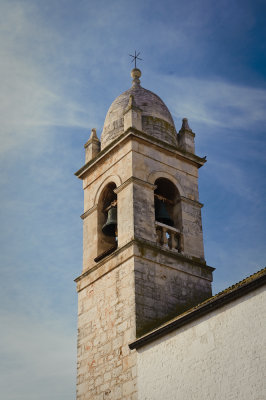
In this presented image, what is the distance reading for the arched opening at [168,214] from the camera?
14.6 meters

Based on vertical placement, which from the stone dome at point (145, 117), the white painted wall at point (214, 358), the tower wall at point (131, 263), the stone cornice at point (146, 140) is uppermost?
the stone dome at point (145, 117)

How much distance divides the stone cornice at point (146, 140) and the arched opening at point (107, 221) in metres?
0.93

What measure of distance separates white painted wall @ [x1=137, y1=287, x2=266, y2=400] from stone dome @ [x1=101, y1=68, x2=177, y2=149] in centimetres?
644

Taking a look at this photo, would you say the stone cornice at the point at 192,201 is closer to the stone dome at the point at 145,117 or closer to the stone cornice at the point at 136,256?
the stone cornice at the point at 136,256

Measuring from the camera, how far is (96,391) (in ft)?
42.6

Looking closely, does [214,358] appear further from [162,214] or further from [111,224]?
Result: [111,224]

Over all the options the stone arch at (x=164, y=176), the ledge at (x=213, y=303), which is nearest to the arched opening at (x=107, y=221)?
the stone arch at (x=164, y=176)

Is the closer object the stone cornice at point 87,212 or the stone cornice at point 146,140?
the stone cornice at point 146,140

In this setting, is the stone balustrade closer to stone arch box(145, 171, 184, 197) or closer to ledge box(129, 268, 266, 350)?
stone arch box(145, 171, 184, 197)

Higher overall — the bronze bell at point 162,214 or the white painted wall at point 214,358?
the bronze bell at point 162,214

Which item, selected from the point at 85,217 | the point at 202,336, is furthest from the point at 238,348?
the point at 85,217

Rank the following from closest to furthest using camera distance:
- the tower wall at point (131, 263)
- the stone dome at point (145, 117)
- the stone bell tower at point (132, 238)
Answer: the tower wall at point (131, 263)
the stone bell tower at point (132, 238)
the stone dome at point (145, 117)

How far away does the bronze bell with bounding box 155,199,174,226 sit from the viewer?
14961mm

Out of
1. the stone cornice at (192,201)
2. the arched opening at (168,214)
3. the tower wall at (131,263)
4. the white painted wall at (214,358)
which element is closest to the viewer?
the white painted wall at (214,358)
